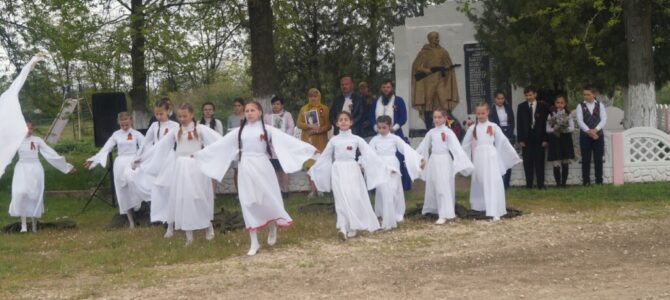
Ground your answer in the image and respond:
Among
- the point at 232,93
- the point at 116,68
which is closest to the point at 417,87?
the point at 116,68

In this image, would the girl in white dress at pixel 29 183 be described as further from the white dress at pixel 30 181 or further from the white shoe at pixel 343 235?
the white shoe at pixel 343 235

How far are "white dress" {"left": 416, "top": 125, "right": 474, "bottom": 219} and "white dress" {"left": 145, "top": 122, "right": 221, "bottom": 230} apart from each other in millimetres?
3077

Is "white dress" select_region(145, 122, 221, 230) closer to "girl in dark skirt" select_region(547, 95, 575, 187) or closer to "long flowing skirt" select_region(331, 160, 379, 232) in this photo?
"long flowing skirt" select_region(331, 160, 379, 232)

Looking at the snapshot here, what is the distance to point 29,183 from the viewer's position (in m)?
13.9

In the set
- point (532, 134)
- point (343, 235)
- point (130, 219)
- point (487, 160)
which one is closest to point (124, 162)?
point (130, 219)

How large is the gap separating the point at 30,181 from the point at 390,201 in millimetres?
5747

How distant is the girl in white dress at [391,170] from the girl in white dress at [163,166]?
2.75 metres

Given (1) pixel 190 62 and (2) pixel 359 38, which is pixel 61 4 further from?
(2) pixel 359 38

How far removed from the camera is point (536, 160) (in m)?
15.7

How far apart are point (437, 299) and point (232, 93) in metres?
34.1

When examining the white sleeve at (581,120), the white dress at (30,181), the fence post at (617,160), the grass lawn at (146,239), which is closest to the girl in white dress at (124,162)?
the grass lawn at (146,239)

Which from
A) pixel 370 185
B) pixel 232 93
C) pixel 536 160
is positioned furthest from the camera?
pixel 232 93

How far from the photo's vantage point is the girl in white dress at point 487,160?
502 inches

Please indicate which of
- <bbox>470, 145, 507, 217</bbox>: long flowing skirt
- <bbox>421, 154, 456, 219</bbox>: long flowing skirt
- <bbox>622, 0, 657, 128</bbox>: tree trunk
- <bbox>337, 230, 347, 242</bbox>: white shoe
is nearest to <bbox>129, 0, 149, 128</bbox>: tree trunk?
<bbox>421, 154, 456, 219</bbox>: long flowing skirt
